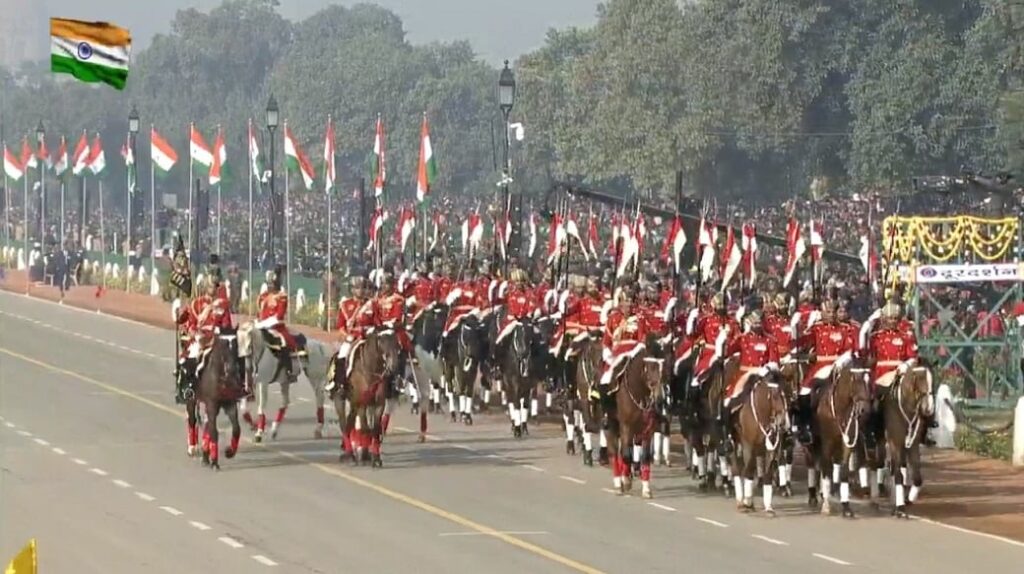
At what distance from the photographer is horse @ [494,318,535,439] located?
37.5 m

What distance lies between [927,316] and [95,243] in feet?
195

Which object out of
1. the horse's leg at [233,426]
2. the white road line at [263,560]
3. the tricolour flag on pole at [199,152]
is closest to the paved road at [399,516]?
the white road line at [263,560]

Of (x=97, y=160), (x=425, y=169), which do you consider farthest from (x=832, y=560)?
(x=97, y=160)

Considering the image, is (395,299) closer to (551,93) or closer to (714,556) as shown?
(714,556)

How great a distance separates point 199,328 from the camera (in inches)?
1302

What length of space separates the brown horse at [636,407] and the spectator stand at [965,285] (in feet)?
29.3

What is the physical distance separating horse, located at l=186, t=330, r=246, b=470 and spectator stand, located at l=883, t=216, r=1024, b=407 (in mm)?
10388

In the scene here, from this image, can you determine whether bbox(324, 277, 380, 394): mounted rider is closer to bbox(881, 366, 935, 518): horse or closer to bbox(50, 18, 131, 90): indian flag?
bbox(881, 366, 935, 518): horse

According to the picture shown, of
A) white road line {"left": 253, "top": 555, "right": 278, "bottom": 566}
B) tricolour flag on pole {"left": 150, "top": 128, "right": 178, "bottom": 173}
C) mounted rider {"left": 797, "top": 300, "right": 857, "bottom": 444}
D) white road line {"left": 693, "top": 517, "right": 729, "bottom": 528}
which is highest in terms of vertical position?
tricolour flag on pole {"left": 150, "top": 128, "right": 178, "bottom": 173}

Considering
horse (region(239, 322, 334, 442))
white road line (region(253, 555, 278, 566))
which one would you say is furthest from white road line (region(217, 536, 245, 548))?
horse (region(239, 322, 334, 442))

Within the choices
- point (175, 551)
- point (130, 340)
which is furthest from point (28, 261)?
point (175, 551)

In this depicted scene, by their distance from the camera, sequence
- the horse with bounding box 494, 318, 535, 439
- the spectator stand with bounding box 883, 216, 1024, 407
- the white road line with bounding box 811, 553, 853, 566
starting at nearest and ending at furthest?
the white road line with bounding box 811, 553, 853, 566 → the horse with bounding box 494, 318, 535, 439 → the spectator stand with bounding box 883, 216, 1024, 407

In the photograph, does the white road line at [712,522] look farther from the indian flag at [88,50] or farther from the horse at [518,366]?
the horse at [518,366]

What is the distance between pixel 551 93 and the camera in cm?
11625
